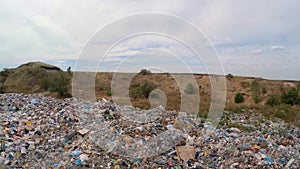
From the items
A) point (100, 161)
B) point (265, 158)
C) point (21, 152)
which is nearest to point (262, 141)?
point (265, 158)

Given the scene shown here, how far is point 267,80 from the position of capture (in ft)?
76.8

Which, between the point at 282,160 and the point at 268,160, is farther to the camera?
the point at 282,160

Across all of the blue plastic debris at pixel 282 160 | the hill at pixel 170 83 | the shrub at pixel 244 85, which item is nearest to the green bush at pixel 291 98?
the hill at pixel 170 83

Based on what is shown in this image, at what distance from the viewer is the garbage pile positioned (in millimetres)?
4426

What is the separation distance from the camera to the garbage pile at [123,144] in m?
4.43

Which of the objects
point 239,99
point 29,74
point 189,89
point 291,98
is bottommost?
point 239,99

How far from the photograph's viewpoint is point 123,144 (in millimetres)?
4922

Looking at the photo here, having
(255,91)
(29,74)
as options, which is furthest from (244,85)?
(29,74)

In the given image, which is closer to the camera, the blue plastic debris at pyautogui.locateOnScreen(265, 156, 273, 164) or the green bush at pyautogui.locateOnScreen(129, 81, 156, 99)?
the blue plastic debris at pyautogui.locateOnScreen(265, 156, 273, 164)

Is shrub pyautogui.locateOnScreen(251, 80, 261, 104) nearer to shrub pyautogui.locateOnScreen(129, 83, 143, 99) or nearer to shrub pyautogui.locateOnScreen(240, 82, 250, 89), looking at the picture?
shrub pyautogui.locateOnScreen(240, 82, 250, 89)

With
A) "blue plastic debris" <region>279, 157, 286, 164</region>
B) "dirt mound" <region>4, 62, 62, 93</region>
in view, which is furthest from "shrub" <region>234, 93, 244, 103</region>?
"blue plastic debris" <region>279, 157, 286, 164</region>

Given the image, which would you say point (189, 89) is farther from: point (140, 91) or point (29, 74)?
point (29, 74)

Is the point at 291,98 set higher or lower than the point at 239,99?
higher

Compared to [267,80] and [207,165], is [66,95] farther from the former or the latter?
[267,80]
